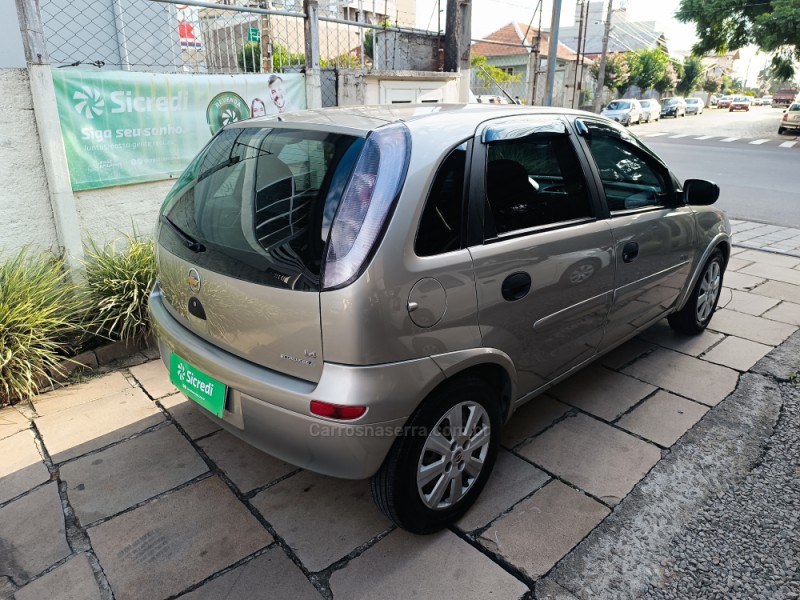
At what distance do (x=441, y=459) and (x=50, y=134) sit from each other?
339 cm

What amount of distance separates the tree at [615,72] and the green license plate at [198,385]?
153 ft

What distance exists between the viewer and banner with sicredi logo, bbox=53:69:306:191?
13.3 feet

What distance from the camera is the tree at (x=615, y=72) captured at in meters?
43.3

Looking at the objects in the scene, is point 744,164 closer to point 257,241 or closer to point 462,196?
point 462,196

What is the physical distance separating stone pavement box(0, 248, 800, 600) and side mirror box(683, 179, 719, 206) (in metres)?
1.13

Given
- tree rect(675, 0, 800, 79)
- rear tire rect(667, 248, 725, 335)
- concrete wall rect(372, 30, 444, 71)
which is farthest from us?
tree rect(675, 0, 800, 79)

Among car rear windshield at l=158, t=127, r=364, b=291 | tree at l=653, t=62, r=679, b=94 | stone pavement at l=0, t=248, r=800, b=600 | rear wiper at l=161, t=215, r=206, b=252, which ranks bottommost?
stone pavement at l=0, t=248, r=800, b=600

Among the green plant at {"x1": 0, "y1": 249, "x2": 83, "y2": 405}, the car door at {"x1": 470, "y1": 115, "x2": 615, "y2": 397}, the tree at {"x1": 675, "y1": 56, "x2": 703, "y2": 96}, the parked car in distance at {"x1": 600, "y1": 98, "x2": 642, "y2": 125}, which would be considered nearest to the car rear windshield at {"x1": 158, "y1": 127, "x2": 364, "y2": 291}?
the car door at {"x1": 470, "y1": 115, "x2": 615, "y2": 397}

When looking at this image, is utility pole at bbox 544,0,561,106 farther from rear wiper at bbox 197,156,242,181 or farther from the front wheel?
the front wheel

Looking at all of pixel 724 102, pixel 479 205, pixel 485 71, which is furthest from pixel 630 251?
pixel 724 102

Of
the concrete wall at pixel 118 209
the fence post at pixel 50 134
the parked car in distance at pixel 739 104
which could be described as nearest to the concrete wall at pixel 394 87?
the concrete wall at pixel 118 209

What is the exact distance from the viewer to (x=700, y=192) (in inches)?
142

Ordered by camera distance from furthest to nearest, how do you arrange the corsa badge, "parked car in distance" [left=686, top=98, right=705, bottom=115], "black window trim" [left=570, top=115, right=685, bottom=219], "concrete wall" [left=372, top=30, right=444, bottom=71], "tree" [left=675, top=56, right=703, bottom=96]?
"tree" [left=675, top=56, right=703, bottom=96] → "parked car in distance" [left=686, top=98, right=705, bottom=115] → "concrete wall" [left=372, top=30, right=444, bottom=71] → "black window trim" [left=570, top=115, right=685, bottom=219] → the corsa badge

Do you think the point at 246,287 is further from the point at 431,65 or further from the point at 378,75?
the point at 431,65
